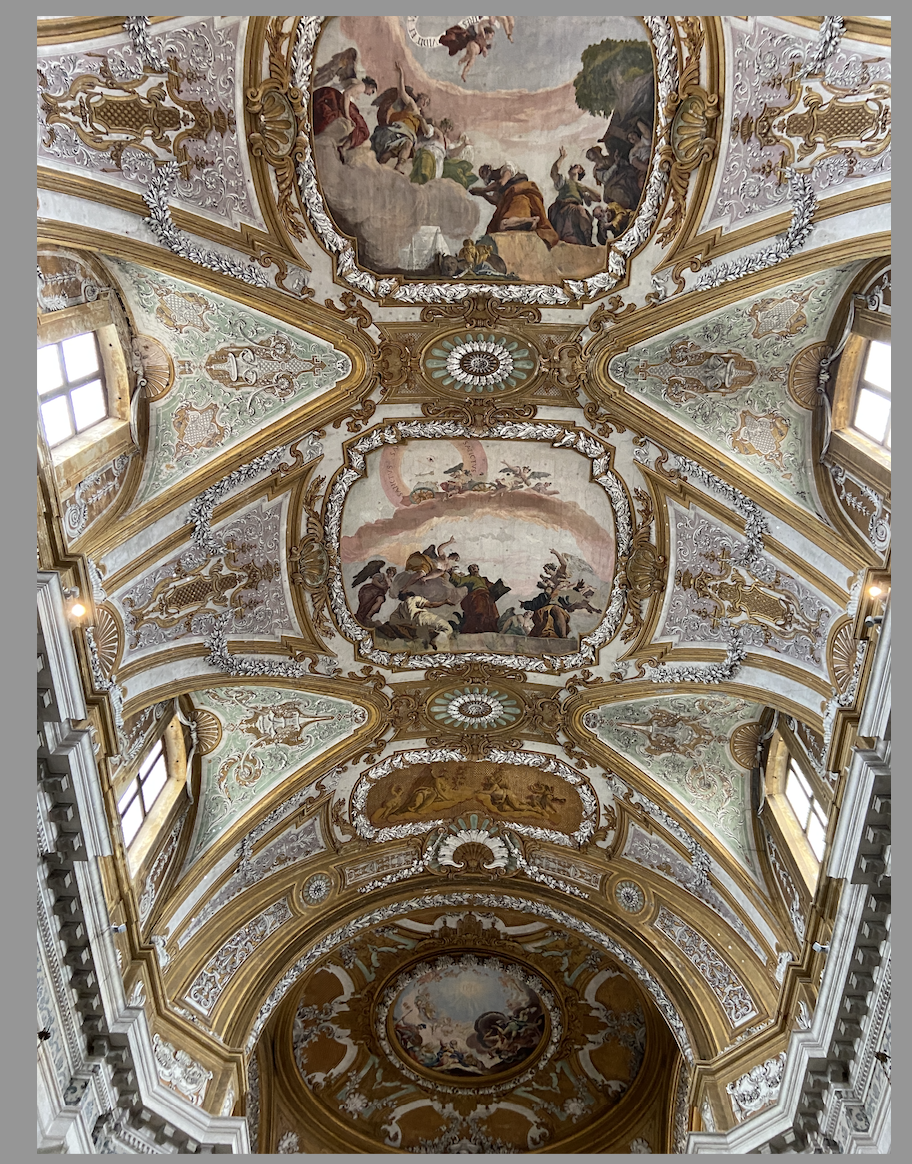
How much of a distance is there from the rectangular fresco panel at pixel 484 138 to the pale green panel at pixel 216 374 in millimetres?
1530

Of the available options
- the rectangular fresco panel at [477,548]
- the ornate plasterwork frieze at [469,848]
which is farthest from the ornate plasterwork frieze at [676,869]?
the rectangular fresco panel at [477,548]

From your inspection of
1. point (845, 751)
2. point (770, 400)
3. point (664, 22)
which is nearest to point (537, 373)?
point (770, 400)

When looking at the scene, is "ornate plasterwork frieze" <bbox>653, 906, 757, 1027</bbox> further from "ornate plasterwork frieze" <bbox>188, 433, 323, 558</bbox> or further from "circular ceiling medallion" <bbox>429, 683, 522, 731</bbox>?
"ornate plasterwork frieze" <bbox>188, 433, 323, 558</bbox>

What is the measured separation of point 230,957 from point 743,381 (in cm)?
1189

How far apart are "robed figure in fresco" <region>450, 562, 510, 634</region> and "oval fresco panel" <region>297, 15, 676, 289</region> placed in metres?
4.77

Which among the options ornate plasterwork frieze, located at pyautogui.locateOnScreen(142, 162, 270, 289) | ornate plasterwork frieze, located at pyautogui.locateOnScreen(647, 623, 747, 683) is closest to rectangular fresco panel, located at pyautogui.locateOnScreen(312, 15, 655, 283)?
ornate plasterwork frieze, located at pyautogui.locateOnScreen(142, 162, 270, 289)

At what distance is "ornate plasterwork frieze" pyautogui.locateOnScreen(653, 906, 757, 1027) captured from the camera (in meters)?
16.4

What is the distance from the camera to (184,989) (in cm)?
1619

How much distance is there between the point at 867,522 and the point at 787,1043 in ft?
24.1

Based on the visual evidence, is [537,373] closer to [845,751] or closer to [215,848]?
[845,751]

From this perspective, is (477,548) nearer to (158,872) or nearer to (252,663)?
(252,663)

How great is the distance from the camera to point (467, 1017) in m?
22.9

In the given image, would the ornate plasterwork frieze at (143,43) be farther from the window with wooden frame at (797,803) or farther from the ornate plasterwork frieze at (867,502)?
the window with wooden frame at (797,803)

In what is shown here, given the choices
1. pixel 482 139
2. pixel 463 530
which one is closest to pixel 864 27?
pixel 482 139
